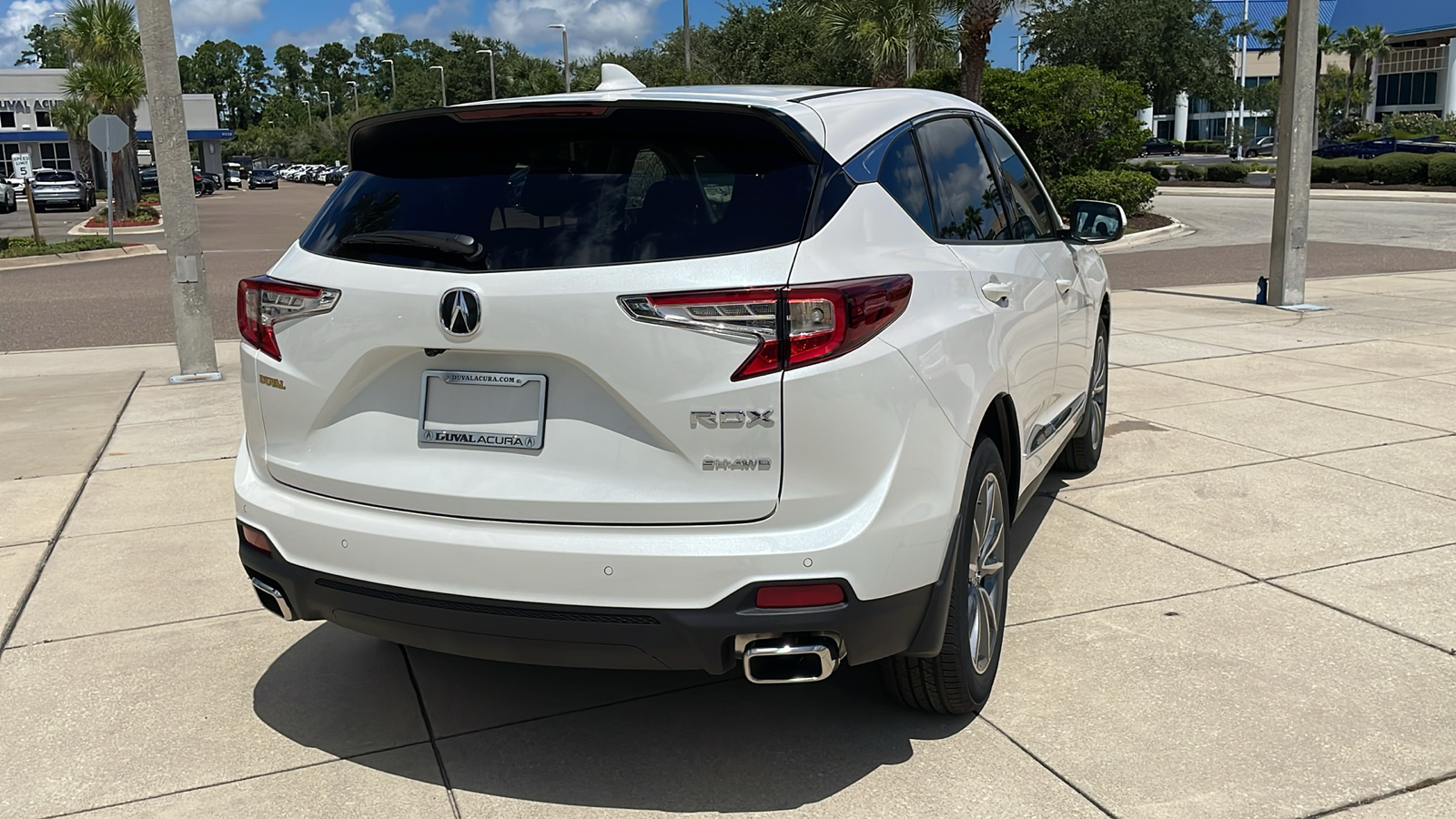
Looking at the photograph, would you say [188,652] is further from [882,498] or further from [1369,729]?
[1369,729]

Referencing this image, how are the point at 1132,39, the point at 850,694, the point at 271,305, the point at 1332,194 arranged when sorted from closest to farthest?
the point at 271,305
the point at 850,694
the point at 1332,194
the point at 1132,39

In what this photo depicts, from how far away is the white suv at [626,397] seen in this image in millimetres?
2922

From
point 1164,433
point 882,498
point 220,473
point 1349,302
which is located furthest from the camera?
point 1349,302

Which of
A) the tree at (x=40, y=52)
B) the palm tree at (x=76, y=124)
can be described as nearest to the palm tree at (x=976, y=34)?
the palm tree at (x=76, y=124)

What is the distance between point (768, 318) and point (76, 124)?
6606 cm

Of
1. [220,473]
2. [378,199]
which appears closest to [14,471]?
[220,473]

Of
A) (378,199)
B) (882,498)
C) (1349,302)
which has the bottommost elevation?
(1349,302)

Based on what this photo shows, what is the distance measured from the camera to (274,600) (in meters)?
3.43

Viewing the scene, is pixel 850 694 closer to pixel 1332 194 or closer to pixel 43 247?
pixel 43 247

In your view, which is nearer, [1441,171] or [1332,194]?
[1332,194]

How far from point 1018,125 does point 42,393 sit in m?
21.1

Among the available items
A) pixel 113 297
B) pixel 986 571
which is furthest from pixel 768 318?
pixel 113 297

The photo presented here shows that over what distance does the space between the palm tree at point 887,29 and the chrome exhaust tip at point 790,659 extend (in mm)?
27172

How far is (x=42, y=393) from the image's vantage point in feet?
30.2
